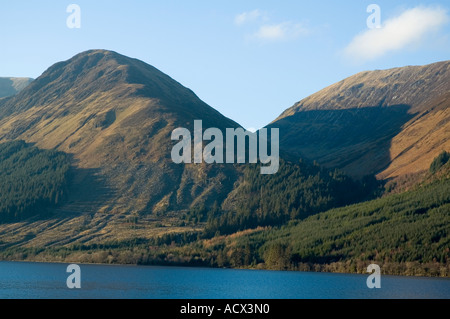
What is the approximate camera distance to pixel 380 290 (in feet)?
508

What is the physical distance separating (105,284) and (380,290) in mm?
74676
